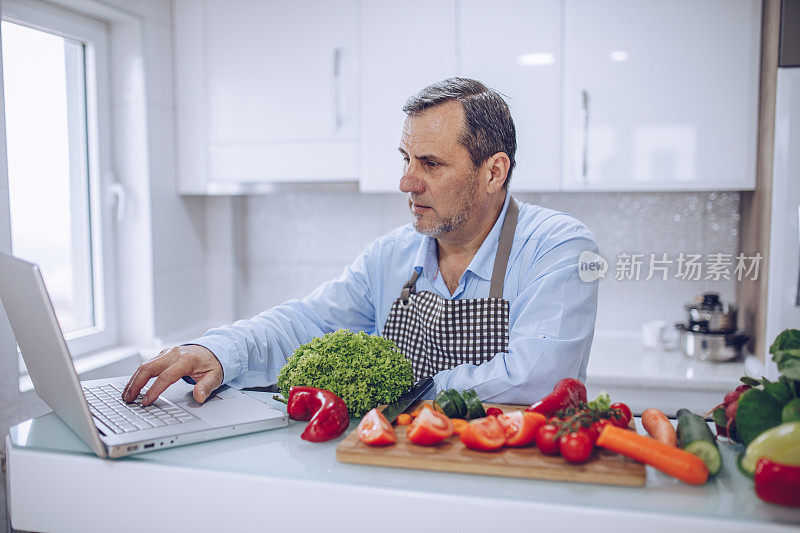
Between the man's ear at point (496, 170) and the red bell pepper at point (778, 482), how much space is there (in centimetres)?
101

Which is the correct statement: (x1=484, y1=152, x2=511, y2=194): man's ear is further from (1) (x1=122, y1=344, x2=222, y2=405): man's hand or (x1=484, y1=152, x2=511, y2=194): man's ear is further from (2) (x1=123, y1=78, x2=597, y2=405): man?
(1) (x1=122, y1=344, x2=222, y2=405): man's hand

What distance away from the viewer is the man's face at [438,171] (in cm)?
162

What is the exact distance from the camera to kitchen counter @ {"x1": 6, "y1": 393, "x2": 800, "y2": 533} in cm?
83

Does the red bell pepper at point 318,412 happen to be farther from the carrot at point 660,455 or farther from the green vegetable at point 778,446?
the green vegetable at point 778,446

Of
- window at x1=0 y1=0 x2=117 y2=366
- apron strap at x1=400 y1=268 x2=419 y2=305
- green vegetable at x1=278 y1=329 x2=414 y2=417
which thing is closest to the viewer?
green vegetable at x1=278 y1=329 x2=414 y2=417

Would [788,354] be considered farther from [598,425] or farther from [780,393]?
[598,425]

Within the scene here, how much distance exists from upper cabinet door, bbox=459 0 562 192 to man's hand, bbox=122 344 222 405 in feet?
4.98

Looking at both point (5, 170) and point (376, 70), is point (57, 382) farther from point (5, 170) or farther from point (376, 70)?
point (376, 70)

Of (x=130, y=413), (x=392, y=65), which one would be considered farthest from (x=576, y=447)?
(x=392, y=65)

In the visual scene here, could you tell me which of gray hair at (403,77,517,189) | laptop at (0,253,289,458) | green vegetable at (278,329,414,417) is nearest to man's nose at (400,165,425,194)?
gray hair at (403,77,517,189)

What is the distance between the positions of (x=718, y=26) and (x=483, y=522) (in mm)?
2104

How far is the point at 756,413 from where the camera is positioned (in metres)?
0.93

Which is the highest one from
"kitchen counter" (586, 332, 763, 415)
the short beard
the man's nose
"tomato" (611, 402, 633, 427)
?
the man's nose

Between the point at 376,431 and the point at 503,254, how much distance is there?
811 millimetres
